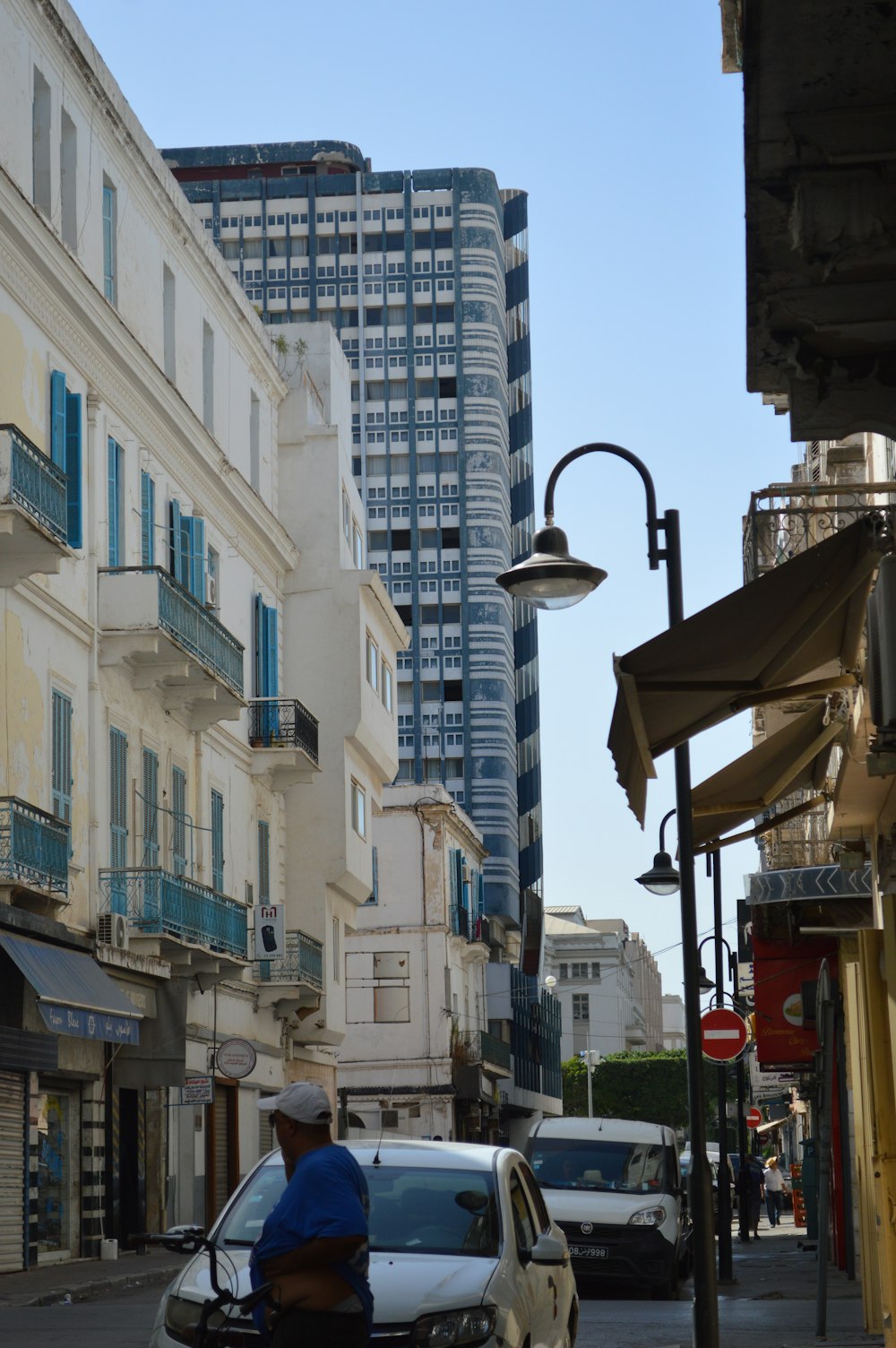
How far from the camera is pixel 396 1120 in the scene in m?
62.0

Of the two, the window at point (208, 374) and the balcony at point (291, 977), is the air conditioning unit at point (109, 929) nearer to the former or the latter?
the balcony at point (291, 977)

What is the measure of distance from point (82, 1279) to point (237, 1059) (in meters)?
4.48

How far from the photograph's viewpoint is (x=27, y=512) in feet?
77.2

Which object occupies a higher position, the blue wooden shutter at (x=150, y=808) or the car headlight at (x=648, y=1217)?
the blue wooden shutter at (x=150, y=808)

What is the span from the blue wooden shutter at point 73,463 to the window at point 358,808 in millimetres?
15658

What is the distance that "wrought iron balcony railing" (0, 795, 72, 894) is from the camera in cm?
2348

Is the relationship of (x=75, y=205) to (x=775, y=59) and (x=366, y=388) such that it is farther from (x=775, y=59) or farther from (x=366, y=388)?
(x=366, y=388)

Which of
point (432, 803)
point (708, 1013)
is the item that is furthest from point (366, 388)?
point (708, 1013)

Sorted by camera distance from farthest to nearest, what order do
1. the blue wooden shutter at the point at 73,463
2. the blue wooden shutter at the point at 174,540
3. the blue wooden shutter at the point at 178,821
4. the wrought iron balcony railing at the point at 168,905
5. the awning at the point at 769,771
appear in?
the blue wooden shutter at the point at 174,540
the blue wooden shutter at the point at 178,821
the wrought iron balcony railing at the point at 168,905
the blue wooden shutter at the point at 73,463
the awning at the point at 769,771

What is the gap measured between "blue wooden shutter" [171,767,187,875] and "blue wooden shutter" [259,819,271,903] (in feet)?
19.0

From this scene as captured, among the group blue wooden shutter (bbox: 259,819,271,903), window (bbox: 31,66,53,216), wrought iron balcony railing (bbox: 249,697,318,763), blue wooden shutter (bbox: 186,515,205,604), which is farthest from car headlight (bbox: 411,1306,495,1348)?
blue wooden shutter (bbox: 259,819,271,903)

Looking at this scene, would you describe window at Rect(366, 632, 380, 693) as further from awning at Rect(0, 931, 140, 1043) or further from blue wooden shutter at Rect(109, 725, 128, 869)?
awning at Rect(0, 931, 140, 1043)

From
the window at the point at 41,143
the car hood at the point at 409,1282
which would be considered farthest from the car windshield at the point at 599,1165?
the window at the point at 41,143

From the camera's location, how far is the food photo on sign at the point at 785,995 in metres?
24.9
